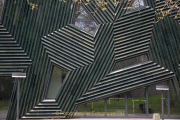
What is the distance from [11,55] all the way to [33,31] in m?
1.50

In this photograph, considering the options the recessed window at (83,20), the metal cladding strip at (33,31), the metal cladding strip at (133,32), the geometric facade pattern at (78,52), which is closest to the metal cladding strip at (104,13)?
the geometric facade pattern at (78,52)

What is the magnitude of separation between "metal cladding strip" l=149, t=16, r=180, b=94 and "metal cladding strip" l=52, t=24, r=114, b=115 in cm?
199

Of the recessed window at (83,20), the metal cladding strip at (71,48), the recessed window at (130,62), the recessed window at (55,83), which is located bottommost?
the recessed window at (55,83)

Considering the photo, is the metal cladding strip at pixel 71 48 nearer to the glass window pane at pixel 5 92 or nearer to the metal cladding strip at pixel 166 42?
the glass window pane at pixel 5 92

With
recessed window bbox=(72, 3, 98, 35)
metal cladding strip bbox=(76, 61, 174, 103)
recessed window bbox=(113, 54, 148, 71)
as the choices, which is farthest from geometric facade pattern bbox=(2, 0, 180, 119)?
recessed window bbox=(72, 3, 98, 35)

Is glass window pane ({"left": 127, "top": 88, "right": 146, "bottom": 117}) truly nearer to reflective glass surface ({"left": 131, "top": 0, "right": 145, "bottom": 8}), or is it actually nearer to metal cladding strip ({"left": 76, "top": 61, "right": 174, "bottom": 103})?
metal cladding strip ({"left": 76, "top": 61, "right": 174, "bottom": 103})

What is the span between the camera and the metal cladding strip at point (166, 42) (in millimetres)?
9469

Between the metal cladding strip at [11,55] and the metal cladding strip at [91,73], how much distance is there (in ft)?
6.99

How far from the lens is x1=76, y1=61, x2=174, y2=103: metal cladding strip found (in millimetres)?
9320

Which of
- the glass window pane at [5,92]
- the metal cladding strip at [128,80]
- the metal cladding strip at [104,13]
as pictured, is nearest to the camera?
the metal cladding strip at [128,80]

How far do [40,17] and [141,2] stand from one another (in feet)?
15.7

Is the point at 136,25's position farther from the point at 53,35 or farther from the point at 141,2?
→ the point at 53,35

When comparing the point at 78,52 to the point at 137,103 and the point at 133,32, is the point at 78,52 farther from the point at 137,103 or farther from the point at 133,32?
the point at 137,103

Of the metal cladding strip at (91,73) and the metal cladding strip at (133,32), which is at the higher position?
the metal cladding strip at (133,32)
